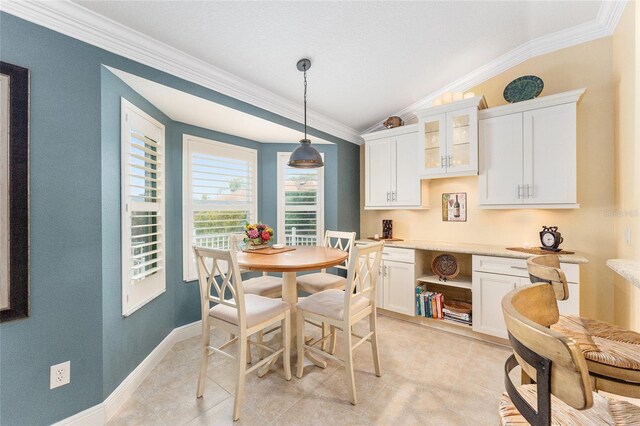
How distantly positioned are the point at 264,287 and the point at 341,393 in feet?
3.68

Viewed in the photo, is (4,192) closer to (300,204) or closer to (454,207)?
(300,204)

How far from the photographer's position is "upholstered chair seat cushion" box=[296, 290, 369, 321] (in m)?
1.96

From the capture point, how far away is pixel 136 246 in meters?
2.11

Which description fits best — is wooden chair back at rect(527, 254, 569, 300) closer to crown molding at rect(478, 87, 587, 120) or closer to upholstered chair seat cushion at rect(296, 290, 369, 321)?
upholstered chair seat cushion at rect(296, 290, 369, 321)

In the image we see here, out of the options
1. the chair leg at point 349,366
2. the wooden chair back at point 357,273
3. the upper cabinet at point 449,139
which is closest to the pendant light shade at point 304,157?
the wooden chair back at point 357,273

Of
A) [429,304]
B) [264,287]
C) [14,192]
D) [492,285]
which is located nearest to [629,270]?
[492,285]

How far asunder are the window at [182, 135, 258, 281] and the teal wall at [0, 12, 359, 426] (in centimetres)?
100

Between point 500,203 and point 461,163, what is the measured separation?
1.92 ft

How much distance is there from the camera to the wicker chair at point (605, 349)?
3.27ft

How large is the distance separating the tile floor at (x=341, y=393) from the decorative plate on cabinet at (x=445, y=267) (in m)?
0.79

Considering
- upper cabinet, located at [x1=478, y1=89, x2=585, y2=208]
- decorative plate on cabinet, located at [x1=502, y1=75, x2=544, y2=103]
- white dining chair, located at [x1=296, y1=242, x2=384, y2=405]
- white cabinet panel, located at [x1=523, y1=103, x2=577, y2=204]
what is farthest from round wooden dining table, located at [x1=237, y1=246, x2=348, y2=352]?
decorative plate on cabinet, located at [x1=502, y1=75, x2=544, y2=103]

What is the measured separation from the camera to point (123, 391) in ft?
6.10

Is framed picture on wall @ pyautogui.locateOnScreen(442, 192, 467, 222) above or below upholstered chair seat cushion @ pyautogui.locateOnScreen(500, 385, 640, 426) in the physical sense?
above

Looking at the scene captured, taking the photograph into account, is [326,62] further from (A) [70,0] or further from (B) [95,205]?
(B) [95,205]
